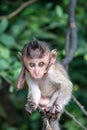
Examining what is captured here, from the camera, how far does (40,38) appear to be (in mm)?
6273

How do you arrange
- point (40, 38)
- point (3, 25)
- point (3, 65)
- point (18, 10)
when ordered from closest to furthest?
point (3, 65)
point (3, 25)
point (18, 10)
point (40, 38)

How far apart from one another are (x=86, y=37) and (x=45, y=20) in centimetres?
52

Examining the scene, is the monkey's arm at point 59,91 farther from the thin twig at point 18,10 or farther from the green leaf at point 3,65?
the thin twig at point 18,10

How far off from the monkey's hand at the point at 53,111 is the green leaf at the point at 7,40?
169 centimetres

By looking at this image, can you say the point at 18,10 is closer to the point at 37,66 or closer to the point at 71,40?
the point at 71,40

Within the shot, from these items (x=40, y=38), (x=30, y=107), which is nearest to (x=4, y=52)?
(x=40, y=38)

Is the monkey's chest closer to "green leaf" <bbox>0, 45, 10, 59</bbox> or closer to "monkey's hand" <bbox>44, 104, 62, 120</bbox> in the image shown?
"monkey's hand" <bbox>44, 104, 62, 120</bbox>

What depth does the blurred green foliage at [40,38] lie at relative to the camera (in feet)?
19.6

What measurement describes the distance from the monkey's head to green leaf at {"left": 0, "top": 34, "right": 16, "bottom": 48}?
1548 mm

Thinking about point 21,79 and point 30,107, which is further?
point 21,79

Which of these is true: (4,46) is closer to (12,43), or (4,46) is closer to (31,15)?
(12,43)

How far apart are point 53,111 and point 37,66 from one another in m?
0.32

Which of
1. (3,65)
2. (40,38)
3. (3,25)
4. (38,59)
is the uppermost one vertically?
(38,59)

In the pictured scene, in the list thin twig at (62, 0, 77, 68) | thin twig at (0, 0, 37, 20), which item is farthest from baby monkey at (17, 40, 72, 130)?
thin twig at (0, 0, 37, 20)
